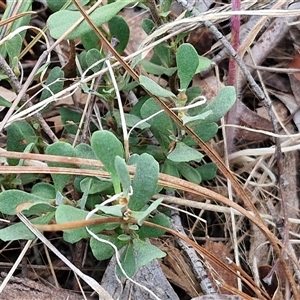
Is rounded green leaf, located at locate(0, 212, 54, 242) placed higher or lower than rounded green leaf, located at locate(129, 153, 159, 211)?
lower

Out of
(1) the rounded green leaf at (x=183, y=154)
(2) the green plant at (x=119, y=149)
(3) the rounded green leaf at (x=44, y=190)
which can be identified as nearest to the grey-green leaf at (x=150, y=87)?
(2) the green plant at (x=119, y=149)

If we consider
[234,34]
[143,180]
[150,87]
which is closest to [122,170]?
[143,180]

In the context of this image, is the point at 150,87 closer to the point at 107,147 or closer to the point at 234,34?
the point at 107,147

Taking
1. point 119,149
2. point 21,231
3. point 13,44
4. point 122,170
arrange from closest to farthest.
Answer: point 122,170 < point 119,149 < point 21,231 < point 13,44

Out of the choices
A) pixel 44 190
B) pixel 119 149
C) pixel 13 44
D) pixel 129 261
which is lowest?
pixel 129 261

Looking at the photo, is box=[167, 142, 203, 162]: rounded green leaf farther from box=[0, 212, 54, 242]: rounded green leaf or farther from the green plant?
box=[0, 212, 54, 242]: rounded green leaf

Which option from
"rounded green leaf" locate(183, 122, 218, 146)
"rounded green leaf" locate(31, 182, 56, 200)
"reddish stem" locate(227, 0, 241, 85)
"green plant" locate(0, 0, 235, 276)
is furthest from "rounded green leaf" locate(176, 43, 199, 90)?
"rounded green leaf" locate(31, 182, 56, 200)
